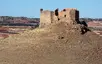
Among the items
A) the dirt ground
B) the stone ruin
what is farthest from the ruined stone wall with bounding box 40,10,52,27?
the dirt ground

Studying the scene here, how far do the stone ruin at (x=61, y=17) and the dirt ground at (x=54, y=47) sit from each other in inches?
19.8

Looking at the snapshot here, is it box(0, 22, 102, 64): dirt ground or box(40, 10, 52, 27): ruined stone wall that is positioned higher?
box(40, 10, 52, 27): ruined stone wall

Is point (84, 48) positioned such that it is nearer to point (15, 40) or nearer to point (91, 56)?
point (91, 56)

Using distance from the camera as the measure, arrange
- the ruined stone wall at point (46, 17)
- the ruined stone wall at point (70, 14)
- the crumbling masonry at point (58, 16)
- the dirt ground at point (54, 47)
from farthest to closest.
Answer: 1. the ruined stone wall at point (46, 17)
2. the crumbling masonry at point (58, 16)
3. the ruined stone wall at point (70, 14)
4. the dirt ground at point (54, 47)

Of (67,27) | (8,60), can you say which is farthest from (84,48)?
(8,60)

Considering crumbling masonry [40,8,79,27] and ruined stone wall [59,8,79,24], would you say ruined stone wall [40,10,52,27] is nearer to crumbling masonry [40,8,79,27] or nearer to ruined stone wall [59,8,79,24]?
crumbling masonry [40,8,79,27]

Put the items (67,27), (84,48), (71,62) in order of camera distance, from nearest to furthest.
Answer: (71,62), (84,48), (67,27)

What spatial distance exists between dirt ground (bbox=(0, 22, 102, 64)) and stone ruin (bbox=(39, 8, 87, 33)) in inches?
19.8

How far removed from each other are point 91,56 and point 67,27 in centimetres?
425

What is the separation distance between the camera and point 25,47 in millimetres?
30172

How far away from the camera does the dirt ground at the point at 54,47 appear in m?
27.4

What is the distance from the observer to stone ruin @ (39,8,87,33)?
30.9 metres

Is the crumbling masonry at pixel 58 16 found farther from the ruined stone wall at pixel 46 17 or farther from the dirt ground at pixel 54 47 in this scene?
the dirt ground at pixel 54 47

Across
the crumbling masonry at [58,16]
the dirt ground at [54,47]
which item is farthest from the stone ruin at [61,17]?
the dirt ground at [54,47]
